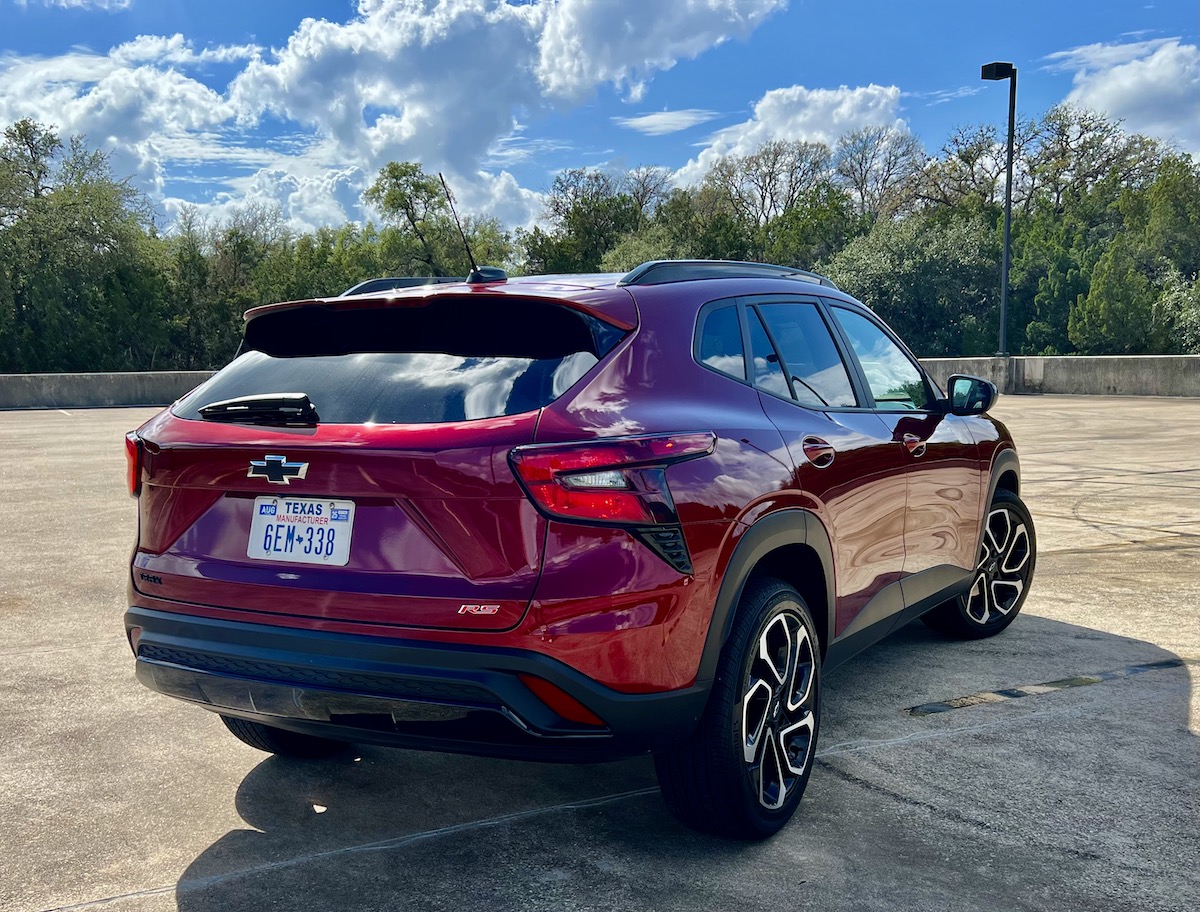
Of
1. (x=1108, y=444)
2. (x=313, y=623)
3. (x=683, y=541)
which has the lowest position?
(x=1108, y=444)

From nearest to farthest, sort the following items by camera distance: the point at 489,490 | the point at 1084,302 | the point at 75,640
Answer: the point at 489,490, the point at 75,640, the point at 1084,302

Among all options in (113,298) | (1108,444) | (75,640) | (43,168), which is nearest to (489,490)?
(75,640)

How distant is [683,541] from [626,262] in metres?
61.7

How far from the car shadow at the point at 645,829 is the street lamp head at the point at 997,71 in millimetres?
27287

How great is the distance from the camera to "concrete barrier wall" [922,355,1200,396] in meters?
26.2

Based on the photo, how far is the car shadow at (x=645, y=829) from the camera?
3102mm

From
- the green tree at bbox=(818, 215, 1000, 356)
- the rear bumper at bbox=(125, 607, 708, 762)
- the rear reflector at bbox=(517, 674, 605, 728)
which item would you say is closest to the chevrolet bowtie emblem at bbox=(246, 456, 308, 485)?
the rear bumper at bbox=(125, 607, 708, 762)

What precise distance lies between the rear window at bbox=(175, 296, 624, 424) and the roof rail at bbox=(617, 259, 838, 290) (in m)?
0.44

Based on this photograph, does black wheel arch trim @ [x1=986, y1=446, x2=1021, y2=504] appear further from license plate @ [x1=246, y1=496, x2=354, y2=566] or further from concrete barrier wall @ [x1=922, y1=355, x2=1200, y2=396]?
concrete barrier wall @ [x1=922, y1=355, x2=1200, y2=396]

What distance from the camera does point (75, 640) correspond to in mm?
5773

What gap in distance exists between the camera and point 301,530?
3.11 meters

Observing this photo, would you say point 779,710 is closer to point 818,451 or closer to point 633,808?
point 633,808

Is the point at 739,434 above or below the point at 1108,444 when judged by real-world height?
above

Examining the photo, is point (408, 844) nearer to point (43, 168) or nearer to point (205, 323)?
point (205, 323)
